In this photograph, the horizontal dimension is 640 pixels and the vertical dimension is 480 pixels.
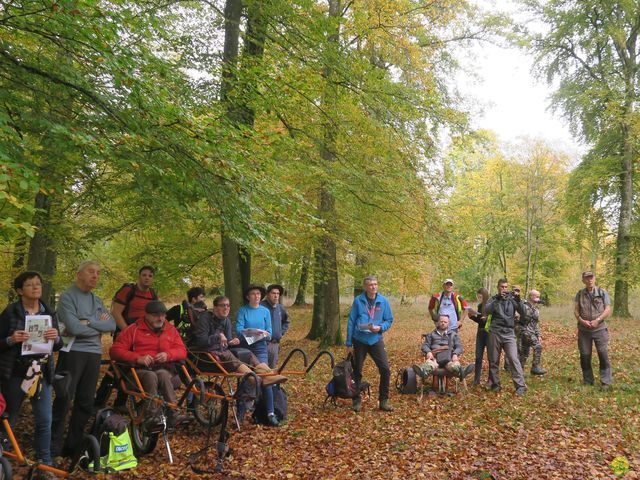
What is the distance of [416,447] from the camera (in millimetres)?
5723

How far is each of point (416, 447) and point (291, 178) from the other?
7507 mm

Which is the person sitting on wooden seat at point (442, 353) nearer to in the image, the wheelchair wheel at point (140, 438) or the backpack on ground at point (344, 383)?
the backpack on ground at point (344, 383)

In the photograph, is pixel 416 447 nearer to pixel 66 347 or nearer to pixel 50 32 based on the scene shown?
pixel 66 347

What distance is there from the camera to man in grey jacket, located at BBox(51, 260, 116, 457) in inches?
198

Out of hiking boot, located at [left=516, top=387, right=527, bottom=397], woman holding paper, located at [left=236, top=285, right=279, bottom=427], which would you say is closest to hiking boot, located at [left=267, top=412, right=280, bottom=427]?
woman holding paper, located at [left=236, top=285, right=279, bottom=427]

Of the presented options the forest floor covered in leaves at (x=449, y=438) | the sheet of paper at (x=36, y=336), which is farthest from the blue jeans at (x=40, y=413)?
the forest floor covered in leaves at (x=449, y=438)

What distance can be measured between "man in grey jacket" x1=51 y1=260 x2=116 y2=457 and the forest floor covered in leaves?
2.78 ft

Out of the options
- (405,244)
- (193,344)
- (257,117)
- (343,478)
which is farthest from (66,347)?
(405,244)

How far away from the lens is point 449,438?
6027 millimetres

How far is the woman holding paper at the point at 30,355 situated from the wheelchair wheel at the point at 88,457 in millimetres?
322

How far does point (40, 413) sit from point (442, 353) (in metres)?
6.09

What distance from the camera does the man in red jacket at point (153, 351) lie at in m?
5.34

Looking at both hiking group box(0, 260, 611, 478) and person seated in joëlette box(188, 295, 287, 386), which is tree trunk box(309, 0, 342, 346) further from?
person seated in joëlette box(188, 295, 287, 386)

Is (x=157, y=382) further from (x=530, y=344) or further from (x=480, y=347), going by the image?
(x=530, y=344)
